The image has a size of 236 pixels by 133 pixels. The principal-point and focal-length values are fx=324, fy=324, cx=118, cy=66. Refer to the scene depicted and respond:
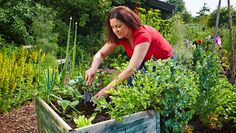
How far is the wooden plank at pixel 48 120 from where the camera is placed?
1797 millimetres

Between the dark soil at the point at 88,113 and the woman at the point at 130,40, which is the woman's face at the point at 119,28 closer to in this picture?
the woman at the point at 130,40

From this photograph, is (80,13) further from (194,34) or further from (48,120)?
(48,120)

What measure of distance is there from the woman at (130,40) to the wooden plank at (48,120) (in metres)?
0.34

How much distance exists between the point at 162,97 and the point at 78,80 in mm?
702

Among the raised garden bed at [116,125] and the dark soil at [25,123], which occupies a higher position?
the raised garden bed at [116,125]

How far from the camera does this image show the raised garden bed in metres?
1.73

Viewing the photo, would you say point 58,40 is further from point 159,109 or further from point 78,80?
point 159,109

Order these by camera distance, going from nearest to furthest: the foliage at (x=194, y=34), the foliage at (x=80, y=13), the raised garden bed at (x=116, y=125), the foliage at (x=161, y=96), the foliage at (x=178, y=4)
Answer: the raised garden bed at (x=116, y=125) → the foliage at (x=161, y=96) → the foliage at (x=194, y=34) → the foliage at (x=80, y=13) → the foliage at (x=178, y=4)

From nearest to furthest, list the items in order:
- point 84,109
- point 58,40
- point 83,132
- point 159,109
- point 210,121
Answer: point 83,132
point 159,109
point 84,109
point 210,121
point 58,40

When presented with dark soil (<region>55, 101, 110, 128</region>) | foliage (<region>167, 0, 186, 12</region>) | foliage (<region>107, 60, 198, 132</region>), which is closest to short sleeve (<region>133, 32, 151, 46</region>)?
foliage (<region>107, 60, 198, 132</region>)

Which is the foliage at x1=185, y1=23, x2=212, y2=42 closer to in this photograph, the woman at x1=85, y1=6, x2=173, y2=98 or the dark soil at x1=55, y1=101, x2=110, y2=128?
the woman at x1=85, y1=6, x2=173, y2=98

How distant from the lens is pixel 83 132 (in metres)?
1.69

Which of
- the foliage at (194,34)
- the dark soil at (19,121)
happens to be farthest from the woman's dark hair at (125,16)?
the foliage at (194,34)

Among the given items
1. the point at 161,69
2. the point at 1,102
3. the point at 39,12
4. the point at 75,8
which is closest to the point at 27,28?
the point at 39,12
